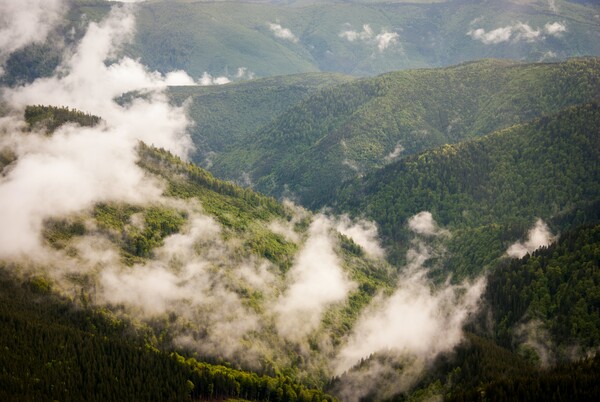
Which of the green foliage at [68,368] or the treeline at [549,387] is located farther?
the treeline at [549,387]

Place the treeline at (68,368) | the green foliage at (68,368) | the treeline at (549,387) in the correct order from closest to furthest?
1. the treeline at (68,368)
2. the green foliage at (68,368)
3. the treeline at (549,387)

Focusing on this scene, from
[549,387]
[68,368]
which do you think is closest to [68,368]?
[68,368]

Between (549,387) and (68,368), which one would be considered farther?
(68,368)

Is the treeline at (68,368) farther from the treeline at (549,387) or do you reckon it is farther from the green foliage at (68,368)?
the treeline at (549,387)

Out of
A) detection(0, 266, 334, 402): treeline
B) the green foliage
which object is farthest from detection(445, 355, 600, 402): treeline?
the green foliage

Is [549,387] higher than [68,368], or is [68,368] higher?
[68,368]

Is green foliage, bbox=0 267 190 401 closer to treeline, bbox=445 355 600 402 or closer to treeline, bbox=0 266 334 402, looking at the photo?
treeline, bbox=0 266 334 402

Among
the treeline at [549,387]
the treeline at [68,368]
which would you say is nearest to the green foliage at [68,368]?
the treeline at [68,368]

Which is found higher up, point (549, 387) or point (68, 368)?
point (68, 368)

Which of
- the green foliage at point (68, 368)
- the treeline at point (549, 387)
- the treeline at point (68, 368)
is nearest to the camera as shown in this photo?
the treeline at point (68, 368)

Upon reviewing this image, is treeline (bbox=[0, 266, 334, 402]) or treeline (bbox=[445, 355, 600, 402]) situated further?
treeline (bbox=[445, 355, 600, 402])

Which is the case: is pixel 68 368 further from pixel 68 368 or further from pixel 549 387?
pixel 549 387
